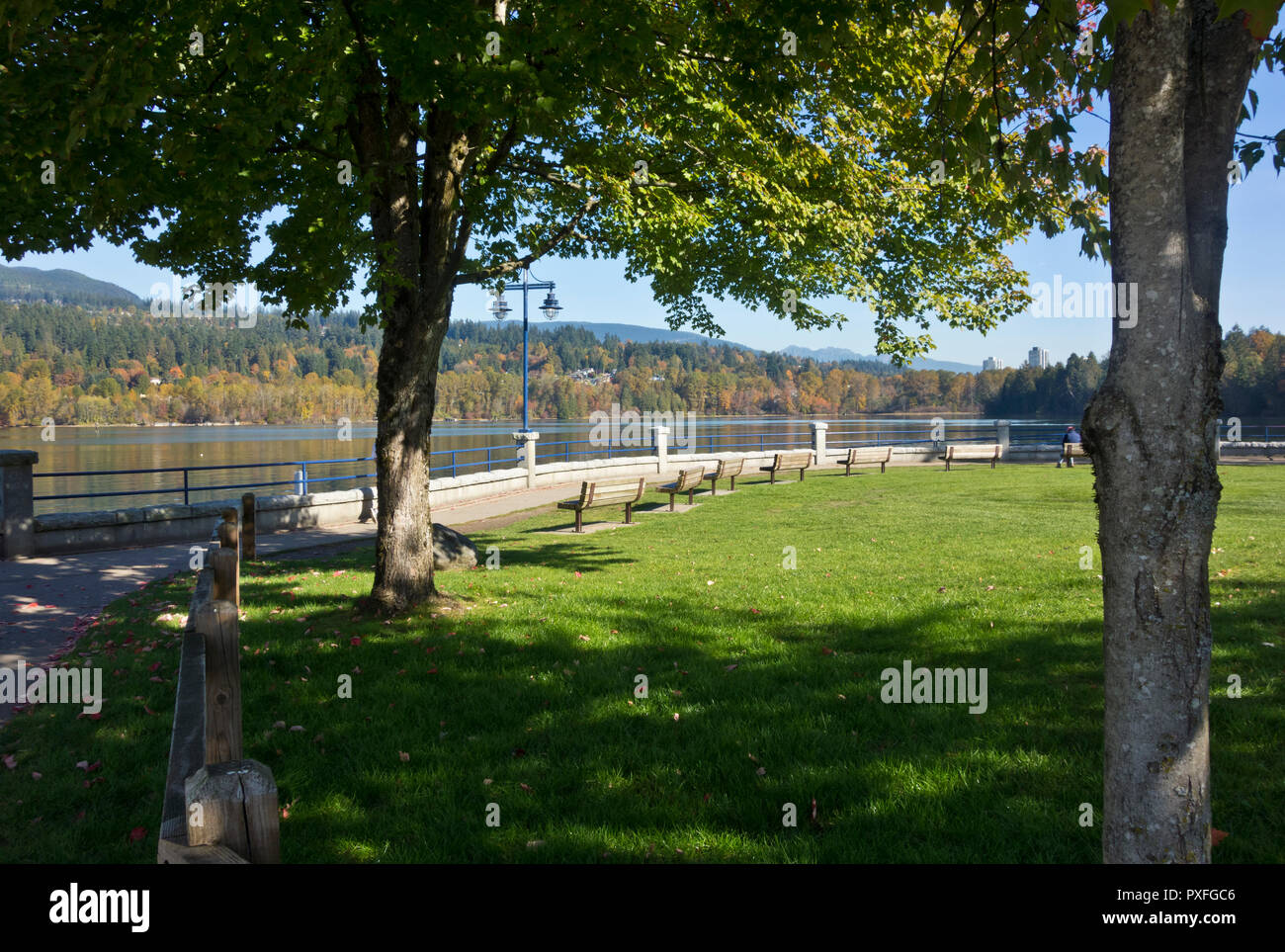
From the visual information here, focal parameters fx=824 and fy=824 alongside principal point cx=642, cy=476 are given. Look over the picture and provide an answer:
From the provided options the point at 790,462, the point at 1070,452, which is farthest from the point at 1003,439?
the point at 790,462

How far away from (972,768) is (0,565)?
1332cm

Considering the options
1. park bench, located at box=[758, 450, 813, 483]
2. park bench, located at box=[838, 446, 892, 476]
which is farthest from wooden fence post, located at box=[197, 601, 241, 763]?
park bench, located at box=[838, 446, 892, 476]

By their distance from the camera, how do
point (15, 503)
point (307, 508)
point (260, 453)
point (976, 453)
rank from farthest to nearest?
point (260, 453)
point (976, 453)
point (307, 508)
point (15, 503)

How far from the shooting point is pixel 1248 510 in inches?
584

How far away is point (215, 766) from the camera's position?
2.09 m

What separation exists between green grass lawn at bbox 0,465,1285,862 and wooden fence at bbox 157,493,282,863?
0.87 meters

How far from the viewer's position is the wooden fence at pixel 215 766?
Result: 6.40 ft

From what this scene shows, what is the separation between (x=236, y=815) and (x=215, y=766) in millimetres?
190

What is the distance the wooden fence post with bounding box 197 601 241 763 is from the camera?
2871mm

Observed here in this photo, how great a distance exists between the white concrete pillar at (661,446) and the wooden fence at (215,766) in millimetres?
22698

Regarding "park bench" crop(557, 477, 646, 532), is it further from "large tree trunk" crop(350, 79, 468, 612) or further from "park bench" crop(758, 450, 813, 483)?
"park bench" crop(758, 450, 813, 483)

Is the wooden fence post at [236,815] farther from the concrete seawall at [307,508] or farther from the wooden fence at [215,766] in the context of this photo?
the concrete seawall at [307,508]

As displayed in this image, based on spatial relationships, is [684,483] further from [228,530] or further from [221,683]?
[221,683]

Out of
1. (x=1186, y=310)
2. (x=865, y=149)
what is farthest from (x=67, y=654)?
(x=865, y=149)
